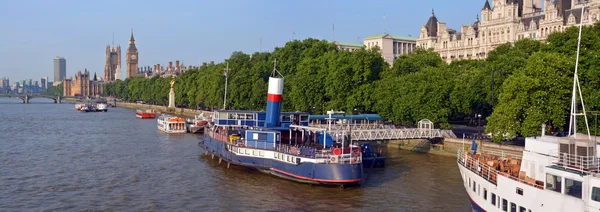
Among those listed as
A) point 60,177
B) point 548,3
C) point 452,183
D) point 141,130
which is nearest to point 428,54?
point 548,3

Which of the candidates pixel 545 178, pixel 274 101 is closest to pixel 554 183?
pixel 545 178

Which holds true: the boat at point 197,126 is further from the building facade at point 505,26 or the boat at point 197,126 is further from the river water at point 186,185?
the building facade at point 505,26

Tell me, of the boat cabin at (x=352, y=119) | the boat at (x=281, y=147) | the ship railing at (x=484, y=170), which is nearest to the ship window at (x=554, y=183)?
the ship railing at (x=484, y=170)

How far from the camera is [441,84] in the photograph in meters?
69.8

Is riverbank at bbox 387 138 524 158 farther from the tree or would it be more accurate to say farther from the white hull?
the white hull

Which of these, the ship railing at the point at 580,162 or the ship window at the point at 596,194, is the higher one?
the ship railing at the point at 580,162

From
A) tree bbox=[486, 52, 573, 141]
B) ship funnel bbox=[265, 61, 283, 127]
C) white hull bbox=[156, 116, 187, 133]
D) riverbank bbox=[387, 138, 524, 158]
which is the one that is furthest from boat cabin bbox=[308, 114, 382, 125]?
white hull bbox=[156, 116, 187, 133]

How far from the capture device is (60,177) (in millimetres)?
47844

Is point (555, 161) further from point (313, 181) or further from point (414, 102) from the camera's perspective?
point (414, 102)

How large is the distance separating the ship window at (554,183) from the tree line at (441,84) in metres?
26.5

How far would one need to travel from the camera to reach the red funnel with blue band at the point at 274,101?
52000 millimetres

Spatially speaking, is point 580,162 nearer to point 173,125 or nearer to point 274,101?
point 274,101

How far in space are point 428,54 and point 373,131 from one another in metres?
39.8

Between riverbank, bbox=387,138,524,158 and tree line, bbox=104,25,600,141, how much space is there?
165 cm
